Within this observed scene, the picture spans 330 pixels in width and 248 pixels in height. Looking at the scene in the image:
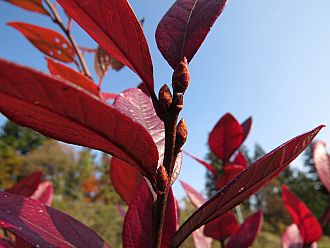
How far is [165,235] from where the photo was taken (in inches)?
18.0

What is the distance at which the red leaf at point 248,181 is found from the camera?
1.25 ft

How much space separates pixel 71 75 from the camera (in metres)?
0.80

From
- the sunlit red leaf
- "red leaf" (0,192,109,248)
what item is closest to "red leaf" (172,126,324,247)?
"red leaf" (0,192,109,248)

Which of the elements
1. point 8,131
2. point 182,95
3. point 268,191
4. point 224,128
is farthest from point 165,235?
point 8,131

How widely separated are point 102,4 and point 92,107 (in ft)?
0.49

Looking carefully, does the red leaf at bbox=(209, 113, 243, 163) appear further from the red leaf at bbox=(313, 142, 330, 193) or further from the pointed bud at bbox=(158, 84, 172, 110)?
the pointed bud at bbox=(158, 84, 172, 110)

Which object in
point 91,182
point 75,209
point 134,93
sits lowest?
point 91,182

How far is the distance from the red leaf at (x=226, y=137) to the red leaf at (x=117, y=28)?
21.8 inches

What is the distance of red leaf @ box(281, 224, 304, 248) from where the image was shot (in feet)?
3.35

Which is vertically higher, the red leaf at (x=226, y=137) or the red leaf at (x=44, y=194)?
the red leaf at (x=226, y=137)

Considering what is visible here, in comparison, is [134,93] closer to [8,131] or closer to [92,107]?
[92,107]

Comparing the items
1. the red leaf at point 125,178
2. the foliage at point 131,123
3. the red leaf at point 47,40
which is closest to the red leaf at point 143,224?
the foliage at point 131,123

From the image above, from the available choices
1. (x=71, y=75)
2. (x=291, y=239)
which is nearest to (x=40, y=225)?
(x=71, y=75)

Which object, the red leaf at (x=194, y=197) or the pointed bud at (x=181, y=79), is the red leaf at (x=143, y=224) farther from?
the red leaf at (x=194, y=197)
